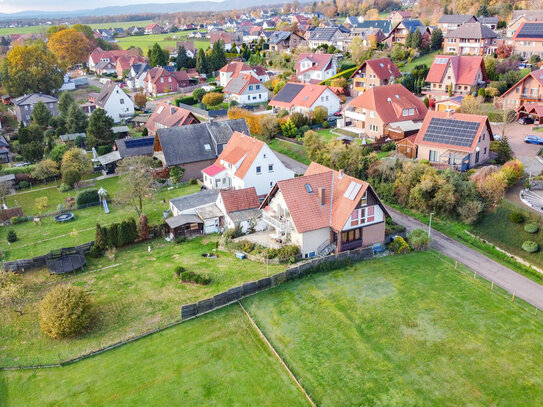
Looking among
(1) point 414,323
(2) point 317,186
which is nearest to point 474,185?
(2) point 317,186

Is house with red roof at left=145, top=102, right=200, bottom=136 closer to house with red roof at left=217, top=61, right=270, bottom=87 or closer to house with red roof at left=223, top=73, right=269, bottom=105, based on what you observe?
house with red roof at left=223, top=73, right=269, bottom=105

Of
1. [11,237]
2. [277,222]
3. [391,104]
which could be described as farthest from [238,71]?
[277,222]

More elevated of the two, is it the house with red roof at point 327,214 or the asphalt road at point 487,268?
the house with red roof at point 327,214

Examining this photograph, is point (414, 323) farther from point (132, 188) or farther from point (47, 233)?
point (47, 233)

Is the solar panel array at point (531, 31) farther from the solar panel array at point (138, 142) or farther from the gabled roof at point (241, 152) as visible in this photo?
the solar panel array at point (138, 142)

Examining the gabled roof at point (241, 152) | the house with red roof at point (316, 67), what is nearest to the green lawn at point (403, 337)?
the gabled roof at point (241, 152)

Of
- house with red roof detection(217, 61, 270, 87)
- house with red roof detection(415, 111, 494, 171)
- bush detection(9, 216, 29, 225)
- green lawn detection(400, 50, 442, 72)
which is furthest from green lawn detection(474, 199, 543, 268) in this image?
house with red roof detection(217, 61, 270, 87)
